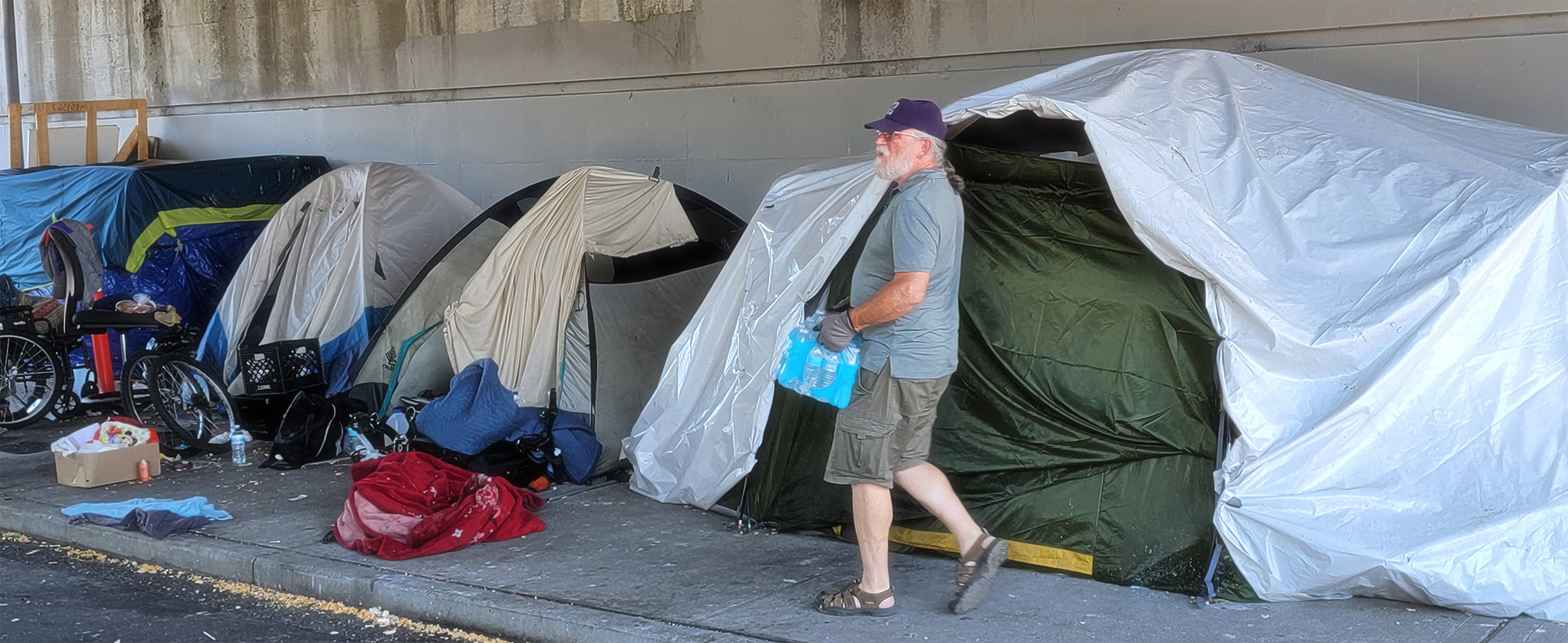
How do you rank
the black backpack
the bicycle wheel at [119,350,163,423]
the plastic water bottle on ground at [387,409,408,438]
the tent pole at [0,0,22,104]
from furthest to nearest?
the tent pole at [0,0,22,104]
the bicycle wheel at [119,350,163,423]
the black backpack
the plastic water bottle on ground at [387,409,408,438]

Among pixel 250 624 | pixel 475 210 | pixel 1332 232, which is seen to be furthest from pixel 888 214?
pixel 475 210

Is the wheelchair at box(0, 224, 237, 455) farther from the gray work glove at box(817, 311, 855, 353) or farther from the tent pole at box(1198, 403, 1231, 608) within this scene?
the tent pole at box(1198, 403, 1231, 608)

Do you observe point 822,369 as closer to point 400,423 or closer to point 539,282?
point 539,282

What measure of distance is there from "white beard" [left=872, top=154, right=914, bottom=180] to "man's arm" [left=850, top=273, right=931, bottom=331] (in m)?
0.35

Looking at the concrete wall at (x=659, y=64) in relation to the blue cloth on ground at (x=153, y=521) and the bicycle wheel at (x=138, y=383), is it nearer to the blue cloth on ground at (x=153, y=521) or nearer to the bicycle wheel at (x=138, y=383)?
the bicycle wheel at (x=138, y=383)

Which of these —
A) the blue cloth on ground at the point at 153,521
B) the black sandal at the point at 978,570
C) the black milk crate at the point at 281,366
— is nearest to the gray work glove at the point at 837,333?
the black sandal at the point at 978,570

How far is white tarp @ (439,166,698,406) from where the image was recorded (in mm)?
6977

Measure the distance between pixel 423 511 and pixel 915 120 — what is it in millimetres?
2829

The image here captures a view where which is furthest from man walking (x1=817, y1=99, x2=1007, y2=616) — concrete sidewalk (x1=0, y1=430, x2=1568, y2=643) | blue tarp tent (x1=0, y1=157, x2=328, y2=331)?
blue tarp tent (x1=0, y1=157, x2=328, y2=331)

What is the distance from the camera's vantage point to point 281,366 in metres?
7.82

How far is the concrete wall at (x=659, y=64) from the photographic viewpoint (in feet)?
21.0

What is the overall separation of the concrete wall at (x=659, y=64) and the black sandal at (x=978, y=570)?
3.39 metres

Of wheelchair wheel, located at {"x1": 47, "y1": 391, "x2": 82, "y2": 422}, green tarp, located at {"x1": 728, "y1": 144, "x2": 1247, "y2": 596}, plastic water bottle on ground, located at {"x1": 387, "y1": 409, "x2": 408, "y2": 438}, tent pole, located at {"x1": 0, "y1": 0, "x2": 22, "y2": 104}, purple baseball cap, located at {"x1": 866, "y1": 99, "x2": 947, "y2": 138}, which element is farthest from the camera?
tent pole, located at {"x1": 0, "y1": 0, "x2": 22, "y2": 104}

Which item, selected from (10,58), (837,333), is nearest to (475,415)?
(837,333)
